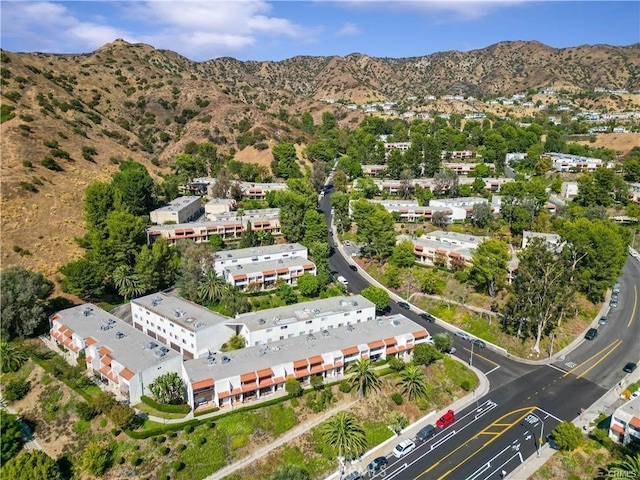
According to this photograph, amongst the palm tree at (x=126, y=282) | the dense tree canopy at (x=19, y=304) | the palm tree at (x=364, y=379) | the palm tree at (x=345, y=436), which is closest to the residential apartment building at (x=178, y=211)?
the palm tree at (x=126, y=282)

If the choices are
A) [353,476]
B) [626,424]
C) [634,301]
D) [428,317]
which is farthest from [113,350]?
[634,301]

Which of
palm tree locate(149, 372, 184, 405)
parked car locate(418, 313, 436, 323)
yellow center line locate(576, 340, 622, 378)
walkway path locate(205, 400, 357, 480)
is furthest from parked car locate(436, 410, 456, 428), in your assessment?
palm tree locate(149, 372, 184, 405)

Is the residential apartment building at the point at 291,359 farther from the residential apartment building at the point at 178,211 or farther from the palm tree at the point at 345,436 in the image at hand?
the residential apartment building at the point at 178,211

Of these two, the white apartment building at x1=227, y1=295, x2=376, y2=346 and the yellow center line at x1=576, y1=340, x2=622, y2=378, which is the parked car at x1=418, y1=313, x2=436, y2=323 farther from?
the yellow center line at x1=576, y1=340, x2=622, y2=378

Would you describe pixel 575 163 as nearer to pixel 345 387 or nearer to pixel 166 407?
pixel 345 387

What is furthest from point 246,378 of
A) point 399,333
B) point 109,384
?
point 399,333

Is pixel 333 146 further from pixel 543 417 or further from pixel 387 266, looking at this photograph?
pixel 543 417
